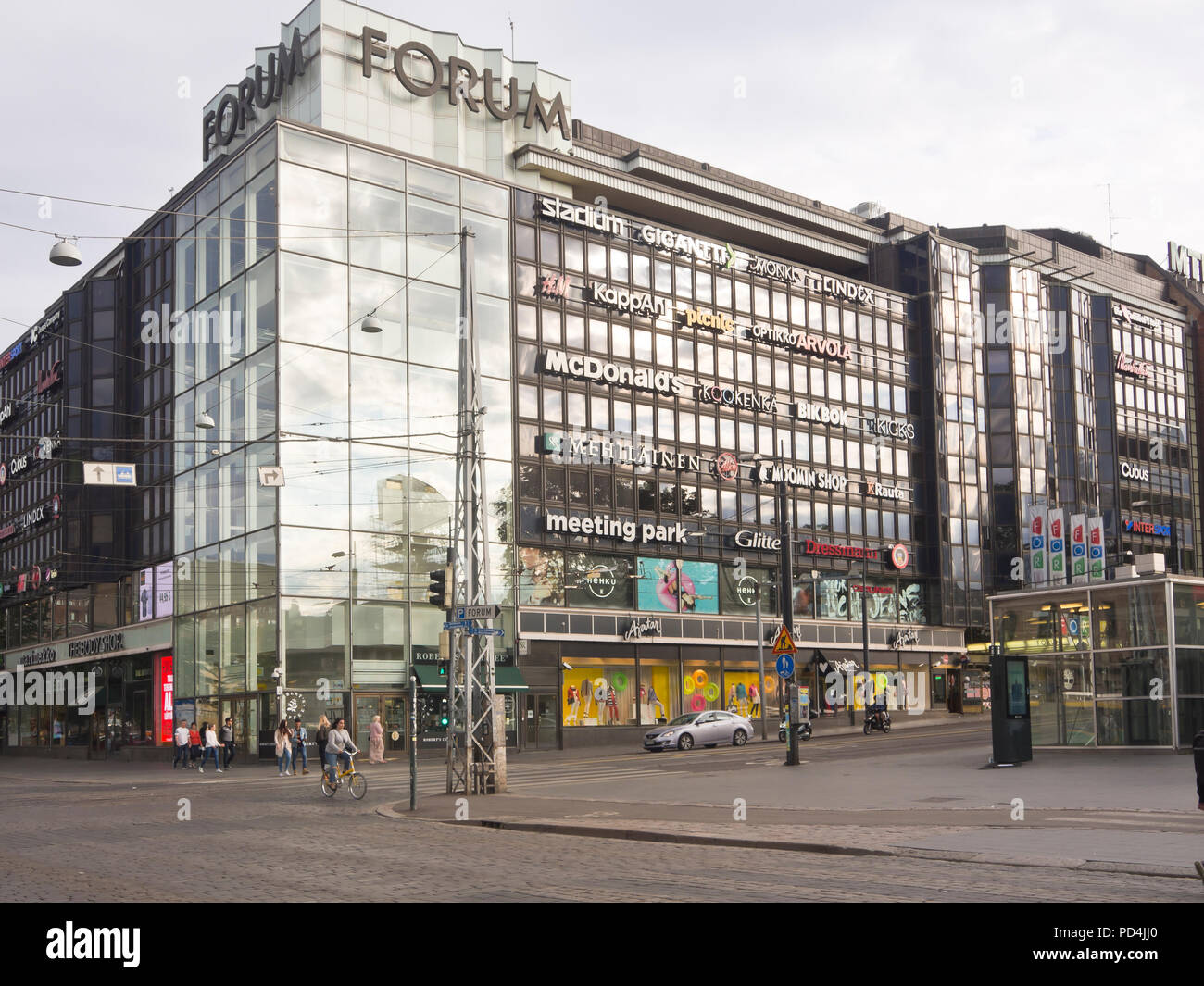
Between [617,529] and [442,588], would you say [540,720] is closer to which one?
[617,529]

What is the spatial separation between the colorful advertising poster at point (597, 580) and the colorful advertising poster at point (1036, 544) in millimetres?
18012

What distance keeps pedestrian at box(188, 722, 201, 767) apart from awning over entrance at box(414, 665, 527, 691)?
831cm

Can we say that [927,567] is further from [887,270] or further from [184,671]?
[184,671]

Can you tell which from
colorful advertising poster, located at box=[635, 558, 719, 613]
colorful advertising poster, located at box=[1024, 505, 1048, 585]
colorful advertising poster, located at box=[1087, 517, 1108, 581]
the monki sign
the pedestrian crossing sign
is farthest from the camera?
colorful advertising poster, located at box=[1024, 505, 1048, 585]

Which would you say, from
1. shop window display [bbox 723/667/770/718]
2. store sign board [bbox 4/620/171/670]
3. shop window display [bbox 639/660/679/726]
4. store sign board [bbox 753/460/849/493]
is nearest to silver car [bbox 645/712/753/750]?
shop window display [bbox 639/660/679/726]

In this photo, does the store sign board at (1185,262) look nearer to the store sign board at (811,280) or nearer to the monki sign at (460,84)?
the store sign board at (811,280)

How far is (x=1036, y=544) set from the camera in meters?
65.6

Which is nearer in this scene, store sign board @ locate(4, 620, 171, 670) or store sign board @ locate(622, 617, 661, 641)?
store sign board @ locate(4, 620, 171, 670)

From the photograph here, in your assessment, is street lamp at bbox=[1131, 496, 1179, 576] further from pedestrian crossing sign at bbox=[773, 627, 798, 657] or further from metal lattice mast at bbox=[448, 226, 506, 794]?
metal lattice mast at bbox=[448, 226, 506, 794]

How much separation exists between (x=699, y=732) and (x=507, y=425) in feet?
53.6

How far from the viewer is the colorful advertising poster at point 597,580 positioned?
182 feet

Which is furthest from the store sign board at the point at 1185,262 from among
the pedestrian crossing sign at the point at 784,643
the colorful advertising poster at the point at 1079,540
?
the pedestrian crossing sign at the point at 784,643

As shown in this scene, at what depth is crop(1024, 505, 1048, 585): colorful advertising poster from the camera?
60.8 meters

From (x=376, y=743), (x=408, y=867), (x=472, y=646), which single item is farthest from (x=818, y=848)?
(x=376, y=743)
